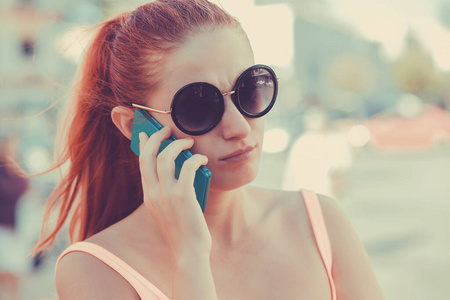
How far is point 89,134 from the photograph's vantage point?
1.78 m

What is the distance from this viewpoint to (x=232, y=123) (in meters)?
1.42

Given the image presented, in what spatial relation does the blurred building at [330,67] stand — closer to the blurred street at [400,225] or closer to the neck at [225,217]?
the blurred street at [400,225]

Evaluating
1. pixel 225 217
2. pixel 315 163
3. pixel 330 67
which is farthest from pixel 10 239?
pixel 330 67

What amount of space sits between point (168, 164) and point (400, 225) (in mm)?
8098

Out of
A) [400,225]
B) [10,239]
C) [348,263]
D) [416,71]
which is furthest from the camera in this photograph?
[416,71]

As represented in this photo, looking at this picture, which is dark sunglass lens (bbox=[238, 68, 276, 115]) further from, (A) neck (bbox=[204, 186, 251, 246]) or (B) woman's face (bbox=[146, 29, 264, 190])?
(A) neck (bbox=[204, 186, 251, 246])

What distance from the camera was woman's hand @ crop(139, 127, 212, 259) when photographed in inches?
50.6

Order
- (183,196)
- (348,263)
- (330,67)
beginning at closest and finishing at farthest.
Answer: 1. (183,196)
2. (348,263)
3. (330,67)

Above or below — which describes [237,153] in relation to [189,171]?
above

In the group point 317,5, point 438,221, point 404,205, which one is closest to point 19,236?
point 438,221

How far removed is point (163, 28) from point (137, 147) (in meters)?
0.39

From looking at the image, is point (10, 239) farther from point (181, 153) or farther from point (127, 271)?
point (181, 153)

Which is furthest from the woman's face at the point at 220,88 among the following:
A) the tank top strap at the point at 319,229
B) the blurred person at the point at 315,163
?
the blurred person at the point at 315,163

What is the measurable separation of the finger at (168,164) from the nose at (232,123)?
14cm
